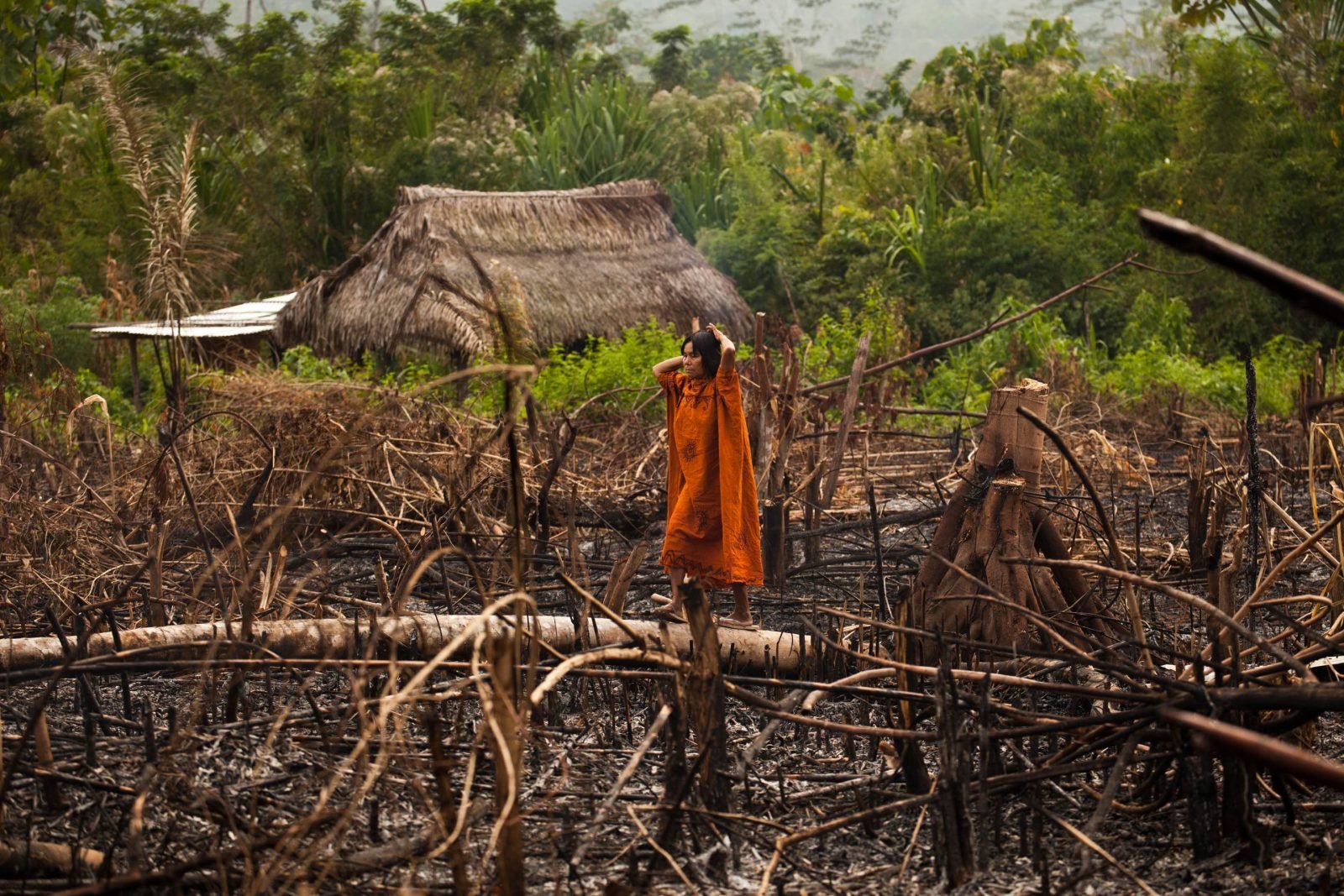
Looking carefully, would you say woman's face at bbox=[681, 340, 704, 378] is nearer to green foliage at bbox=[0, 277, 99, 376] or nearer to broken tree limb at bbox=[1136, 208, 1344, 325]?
broken tree limb at bbox=[1136, 208, 1344, 325]

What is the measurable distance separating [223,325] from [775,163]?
9.07 m

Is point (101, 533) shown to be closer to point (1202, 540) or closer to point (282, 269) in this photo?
point (1202, 540)

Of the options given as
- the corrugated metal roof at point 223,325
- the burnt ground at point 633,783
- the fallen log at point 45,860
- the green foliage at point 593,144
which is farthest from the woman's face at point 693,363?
the green foliage at point 593,144

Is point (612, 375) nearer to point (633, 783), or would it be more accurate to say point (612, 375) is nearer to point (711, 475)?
point (711, 475)

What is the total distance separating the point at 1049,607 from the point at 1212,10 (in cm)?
713

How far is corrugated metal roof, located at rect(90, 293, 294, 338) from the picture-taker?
13.4 metres

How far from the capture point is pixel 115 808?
2770mm

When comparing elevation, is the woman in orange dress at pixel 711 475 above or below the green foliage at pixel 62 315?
below

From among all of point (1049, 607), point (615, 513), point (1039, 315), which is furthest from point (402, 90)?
point (1049, 607)

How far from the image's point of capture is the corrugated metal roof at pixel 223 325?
13406mm

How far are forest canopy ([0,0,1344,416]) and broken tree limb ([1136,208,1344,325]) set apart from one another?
9.83 m

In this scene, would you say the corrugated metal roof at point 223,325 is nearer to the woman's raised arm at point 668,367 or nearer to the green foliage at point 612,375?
the green foliage at point 612,375

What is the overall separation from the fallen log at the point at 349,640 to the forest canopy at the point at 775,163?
300 inches

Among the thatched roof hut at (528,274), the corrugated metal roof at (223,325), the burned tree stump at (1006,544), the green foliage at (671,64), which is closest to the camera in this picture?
the burned tree stump at (1006,544)
